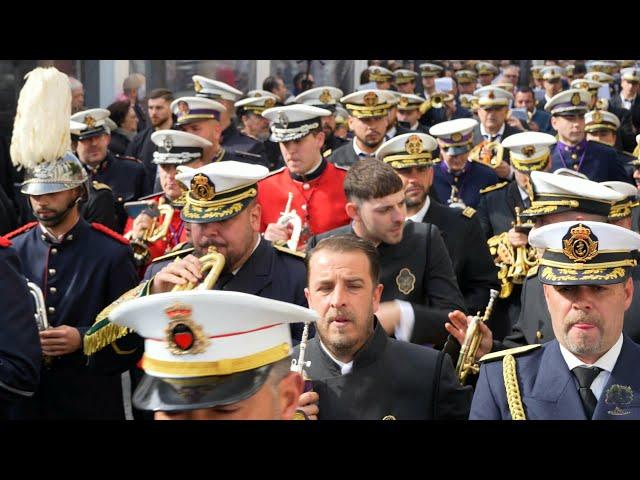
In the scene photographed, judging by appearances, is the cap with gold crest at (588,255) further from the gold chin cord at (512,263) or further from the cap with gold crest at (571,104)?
the cap with gold crest at (571,104)

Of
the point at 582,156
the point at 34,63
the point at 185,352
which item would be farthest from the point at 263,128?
the point at 185,352

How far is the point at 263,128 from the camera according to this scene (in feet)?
43.0

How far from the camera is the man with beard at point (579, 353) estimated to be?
4.46 meters

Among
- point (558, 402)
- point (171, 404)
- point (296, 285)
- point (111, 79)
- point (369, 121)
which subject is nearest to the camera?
point (171, 404)

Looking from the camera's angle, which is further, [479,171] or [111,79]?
[111,79]

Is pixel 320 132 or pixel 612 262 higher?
pixel 612 262

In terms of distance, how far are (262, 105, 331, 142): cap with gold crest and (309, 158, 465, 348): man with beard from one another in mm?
1807

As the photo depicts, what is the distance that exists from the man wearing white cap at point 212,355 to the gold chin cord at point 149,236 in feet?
15.4

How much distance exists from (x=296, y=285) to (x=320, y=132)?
2.89 meters

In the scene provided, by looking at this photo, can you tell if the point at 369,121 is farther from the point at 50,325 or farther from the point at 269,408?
the point at 269,408

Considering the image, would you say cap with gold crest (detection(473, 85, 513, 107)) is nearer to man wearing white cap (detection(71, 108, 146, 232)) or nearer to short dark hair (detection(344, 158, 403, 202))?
man wearing white cap (detection(71, 108, 146, 232))

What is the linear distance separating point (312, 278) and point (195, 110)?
6.03 metres

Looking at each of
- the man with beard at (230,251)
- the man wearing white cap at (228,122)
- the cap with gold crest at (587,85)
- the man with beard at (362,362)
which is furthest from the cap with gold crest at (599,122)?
the man with beard at (362,362)

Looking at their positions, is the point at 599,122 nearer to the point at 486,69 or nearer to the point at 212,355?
the point at 486,69
